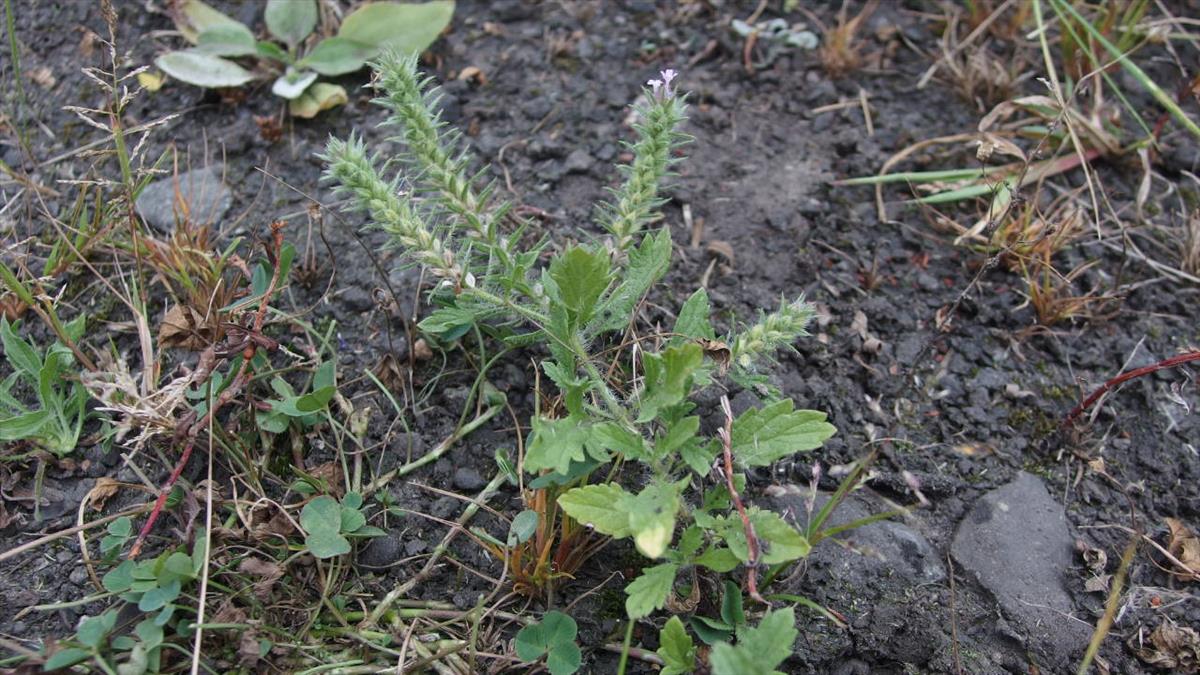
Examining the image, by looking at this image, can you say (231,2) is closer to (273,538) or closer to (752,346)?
(273,538)

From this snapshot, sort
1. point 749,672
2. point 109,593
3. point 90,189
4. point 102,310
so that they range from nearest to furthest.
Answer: point 749,672 < point 109,593 < point 102,310 < point 90,189

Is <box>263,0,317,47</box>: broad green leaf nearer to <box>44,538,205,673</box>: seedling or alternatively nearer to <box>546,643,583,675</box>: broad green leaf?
<box>44,538,205,673</box>: seedling

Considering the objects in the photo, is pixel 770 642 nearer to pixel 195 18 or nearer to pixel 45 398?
pixel 45 398

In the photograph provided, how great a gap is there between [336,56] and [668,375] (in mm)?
2070

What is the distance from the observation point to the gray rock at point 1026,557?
2293 millimetres

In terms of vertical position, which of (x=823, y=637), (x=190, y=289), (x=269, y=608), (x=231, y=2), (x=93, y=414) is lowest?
(x=823, y=637)

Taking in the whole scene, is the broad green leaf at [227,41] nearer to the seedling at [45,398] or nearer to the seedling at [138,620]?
the seedling at [45,398]

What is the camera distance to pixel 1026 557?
243 centimetres

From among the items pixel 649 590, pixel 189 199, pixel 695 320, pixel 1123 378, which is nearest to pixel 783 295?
pixel 695 320

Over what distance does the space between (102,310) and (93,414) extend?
1.33 ft

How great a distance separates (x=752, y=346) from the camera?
223 cm

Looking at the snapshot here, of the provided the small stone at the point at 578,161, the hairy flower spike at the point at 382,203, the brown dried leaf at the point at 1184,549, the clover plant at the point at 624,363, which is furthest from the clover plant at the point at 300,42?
the brown dried leaf at the point at 1184,549

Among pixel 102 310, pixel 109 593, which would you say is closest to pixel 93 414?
pixel 102 310

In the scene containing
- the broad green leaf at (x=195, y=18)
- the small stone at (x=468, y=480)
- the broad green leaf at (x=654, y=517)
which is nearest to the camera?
the broad green leaf at (x=654, y=517)
